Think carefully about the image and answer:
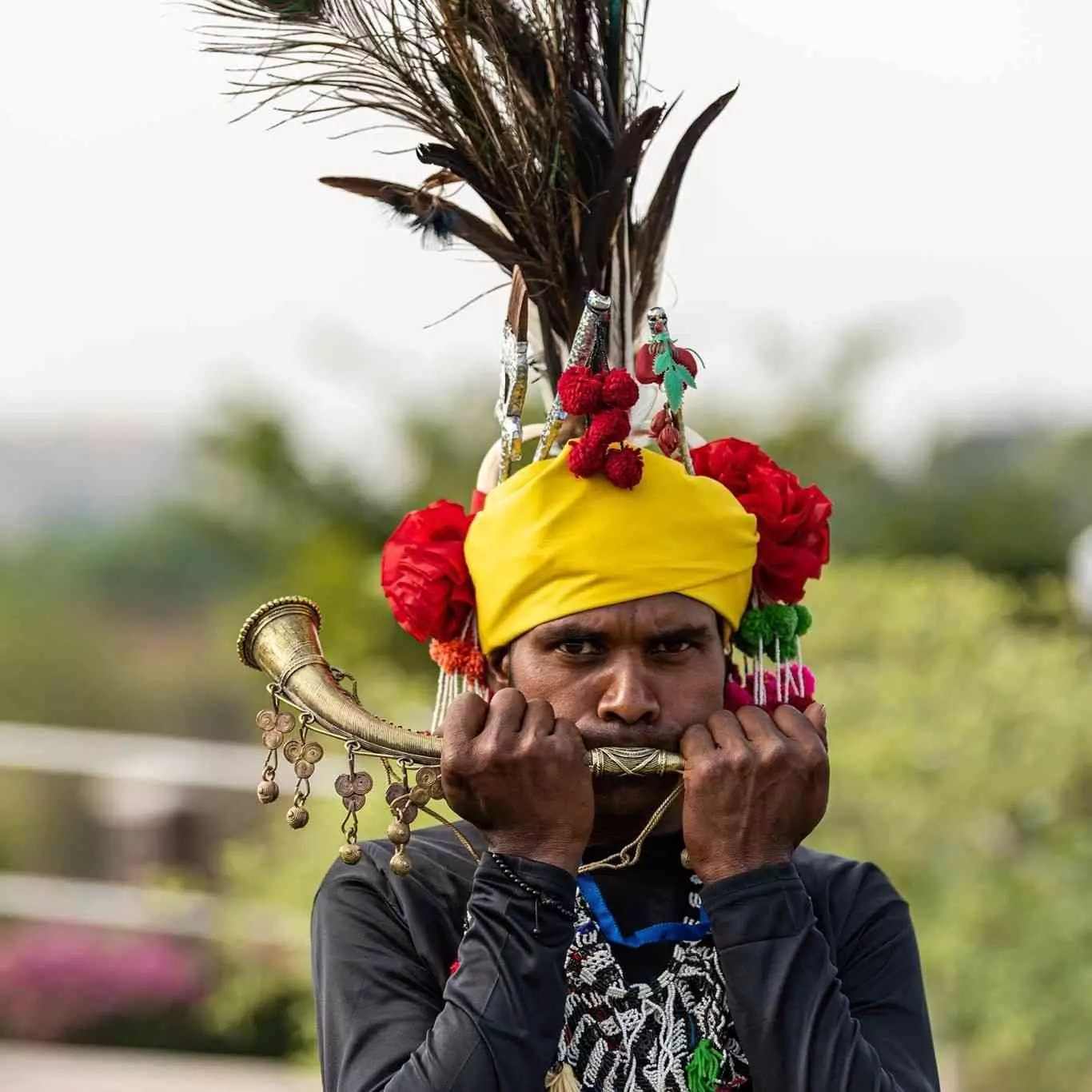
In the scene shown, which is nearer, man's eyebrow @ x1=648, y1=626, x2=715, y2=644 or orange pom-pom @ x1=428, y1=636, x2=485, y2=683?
man's eyebrow @ x1=648, y1=626, x2=715, y2=644

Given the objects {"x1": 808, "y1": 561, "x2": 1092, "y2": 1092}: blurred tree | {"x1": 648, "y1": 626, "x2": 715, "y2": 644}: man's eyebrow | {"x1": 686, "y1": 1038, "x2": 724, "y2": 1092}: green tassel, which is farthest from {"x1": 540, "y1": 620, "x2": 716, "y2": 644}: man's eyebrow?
{"x1": 808, "y1": 561, "x2": 1092, "y2": 1092}: blurred tree

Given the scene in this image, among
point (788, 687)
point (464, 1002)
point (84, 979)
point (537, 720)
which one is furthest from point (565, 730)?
point (84, 979)

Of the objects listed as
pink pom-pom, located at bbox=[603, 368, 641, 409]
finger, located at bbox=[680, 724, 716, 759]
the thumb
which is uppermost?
pink pom-pom, located at bbox=[603, 368, 641, 409]

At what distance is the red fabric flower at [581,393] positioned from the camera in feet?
9.34

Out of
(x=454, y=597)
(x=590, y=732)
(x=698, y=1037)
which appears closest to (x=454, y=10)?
(x=454, y=597)

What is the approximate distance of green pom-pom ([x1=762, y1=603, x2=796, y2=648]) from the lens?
121 inches

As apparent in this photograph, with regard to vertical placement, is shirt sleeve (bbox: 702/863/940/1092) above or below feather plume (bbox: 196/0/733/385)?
below

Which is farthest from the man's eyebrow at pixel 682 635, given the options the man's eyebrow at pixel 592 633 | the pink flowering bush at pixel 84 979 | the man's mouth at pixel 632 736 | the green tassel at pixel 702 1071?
the pink flowering bush at pixel 84 979

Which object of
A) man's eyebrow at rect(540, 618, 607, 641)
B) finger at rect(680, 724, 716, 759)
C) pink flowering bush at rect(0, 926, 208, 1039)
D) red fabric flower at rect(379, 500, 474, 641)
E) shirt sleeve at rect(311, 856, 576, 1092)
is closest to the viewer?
shirt sleeve at rect(311, 856, 576, 1092)

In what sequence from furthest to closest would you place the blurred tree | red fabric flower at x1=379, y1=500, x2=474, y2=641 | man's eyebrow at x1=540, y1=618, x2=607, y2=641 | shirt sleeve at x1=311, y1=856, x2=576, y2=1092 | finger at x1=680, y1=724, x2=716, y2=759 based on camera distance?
the blurred tree
red fabric flower at x1=379, y1=500, x2=474, y2=641
man's eyebrow at x1=540, y1=618, x2=607, y2=641
finger at x1=680, y1=724, x2=716, y2=759
shirt sleeve at x1=311, y1=856, x2=576, y2=1092

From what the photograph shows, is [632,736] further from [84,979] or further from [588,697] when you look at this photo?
[84,979]

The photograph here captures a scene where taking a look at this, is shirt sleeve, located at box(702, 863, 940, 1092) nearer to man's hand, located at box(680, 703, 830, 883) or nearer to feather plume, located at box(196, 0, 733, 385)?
man's hand, located at box(680, 703, 830, 883)

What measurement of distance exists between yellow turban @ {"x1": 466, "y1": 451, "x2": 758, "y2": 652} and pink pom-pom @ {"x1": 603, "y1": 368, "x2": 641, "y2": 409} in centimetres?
14

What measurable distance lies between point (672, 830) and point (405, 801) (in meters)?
0.52
